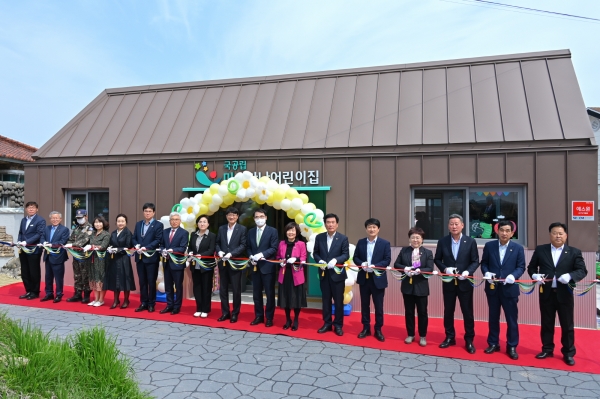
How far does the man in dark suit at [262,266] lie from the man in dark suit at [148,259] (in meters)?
1.63

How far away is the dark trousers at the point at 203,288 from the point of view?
6.25 meters

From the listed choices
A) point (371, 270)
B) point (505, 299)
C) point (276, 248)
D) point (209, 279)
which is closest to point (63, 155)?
point (209, 279)

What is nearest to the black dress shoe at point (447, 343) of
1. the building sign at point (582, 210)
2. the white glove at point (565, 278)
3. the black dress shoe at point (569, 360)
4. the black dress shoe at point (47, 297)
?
the black dress shoe at point (569, 360)

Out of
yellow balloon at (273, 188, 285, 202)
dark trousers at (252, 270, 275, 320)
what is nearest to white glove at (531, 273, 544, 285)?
dark trousers at (252, 270, 275, 320)

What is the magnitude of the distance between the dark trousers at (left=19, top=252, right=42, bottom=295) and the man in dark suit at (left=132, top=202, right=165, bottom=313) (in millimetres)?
2115

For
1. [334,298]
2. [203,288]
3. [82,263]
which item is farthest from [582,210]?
[82,263]

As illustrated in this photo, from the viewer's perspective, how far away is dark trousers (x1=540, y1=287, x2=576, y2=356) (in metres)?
4.54

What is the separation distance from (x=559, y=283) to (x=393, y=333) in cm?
207

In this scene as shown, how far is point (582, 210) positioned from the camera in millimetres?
5867

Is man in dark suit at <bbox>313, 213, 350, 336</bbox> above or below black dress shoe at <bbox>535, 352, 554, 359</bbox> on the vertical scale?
above

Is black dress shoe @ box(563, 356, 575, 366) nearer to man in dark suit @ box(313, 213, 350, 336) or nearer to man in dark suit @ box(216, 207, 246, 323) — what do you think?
man in dark suit @ box(313, 213, 350, 336)

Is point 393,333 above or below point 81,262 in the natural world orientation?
below

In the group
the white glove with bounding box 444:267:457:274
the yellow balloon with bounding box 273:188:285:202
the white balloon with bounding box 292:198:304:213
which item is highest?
the yellow balloon with bounding box 273:188:285:202

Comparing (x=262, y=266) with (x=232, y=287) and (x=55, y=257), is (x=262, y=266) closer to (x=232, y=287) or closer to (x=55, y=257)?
(x=232, y=287)
